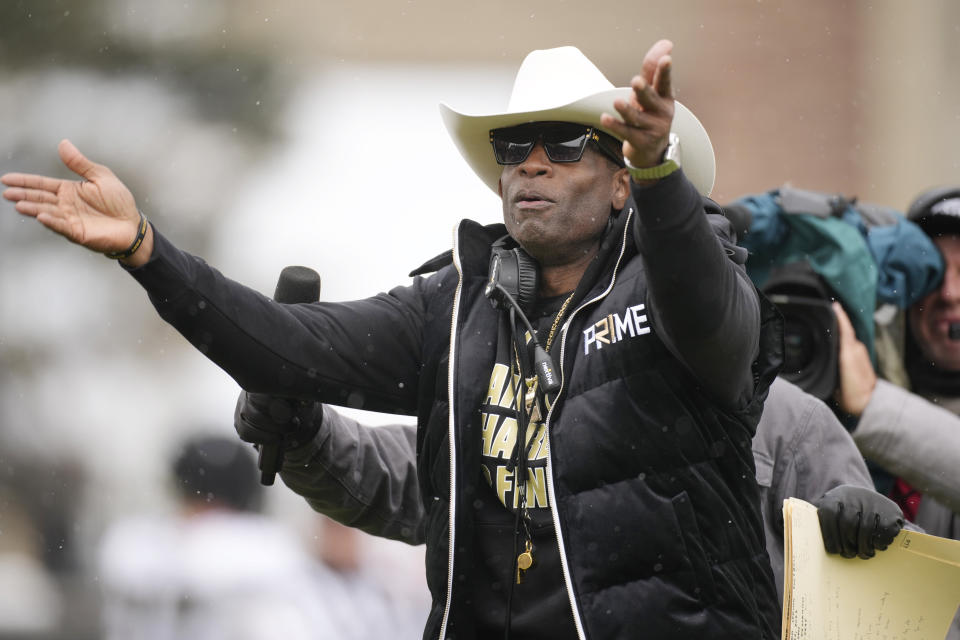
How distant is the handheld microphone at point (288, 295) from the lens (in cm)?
393

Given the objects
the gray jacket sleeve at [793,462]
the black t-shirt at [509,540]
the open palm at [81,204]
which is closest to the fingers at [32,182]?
the open palm at [81,204]

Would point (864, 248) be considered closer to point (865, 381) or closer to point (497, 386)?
point (865, 381)

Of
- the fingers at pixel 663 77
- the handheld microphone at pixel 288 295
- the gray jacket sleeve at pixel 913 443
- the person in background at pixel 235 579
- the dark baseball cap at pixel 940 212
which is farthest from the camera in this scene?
the person in background at pixel 235 579

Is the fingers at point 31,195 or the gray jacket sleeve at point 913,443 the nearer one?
the fingers at point 31,195

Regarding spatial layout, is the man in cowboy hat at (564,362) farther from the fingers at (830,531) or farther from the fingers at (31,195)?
the fingers at (830,531)

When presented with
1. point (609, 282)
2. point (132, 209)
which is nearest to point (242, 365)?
point (132, 209)

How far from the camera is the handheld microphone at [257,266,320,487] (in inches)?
155

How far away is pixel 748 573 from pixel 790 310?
1805mm

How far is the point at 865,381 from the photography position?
15.0 feet

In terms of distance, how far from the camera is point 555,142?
11.2 feet

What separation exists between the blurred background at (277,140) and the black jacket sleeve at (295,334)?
17.2 feet

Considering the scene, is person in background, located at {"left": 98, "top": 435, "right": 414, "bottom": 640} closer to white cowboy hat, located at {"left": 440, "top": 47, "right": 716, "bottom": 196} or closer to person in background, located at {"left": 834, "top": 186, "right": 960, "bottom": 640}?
person in background, located at {"left": 834, "top": 186, "right": 960, "bottom": 640}

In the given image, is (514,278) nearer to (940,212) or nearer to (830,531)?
(830,531)

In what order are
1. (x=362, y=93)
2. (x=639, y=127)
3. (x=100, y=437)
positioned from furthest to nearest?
(x=362, y=93) < (x=100, y=437) < (x=639, y=127)
